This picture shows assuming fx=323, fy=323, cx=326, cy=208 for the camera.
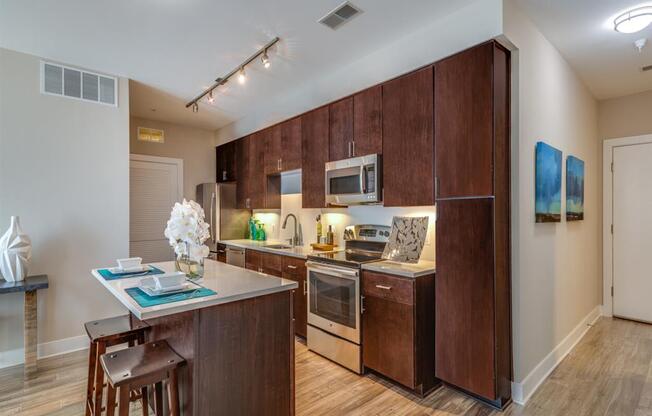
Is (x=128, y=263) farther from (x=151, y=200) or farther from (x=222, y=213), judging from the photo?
(x=151, y=200)

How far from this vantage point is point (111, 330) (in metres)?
2.02

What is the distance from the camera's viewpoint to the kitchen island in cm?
162

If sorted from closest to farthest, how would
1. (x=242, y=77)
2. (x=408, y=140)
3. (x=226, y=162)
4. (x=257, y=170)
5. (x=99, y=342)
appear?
(x=99, y=342)
(x=408, y=140)
(x=242, y=77)
(x=257, y=170)
(x=226, y=162)

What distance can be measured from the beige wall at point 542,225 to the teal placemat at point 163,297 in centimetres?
207

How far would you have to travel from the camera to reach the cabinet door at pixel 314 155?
3.40 meters

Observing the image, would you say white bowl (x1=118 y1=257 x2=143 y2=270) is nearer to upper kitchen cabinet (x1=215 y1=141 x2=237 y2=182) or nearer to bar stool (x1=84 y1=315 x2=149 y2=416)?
bar stool (x1=84 y1=315 x2=149 y2=416)

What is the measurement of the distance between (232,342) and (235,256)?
9.03 feet

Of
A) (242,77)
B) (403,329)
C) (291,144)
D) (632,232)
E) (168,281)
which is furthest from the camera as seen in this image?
(632,232)

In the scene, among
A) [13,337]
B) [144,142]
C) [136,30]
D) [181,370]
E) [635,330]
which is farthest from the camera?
[144,142]

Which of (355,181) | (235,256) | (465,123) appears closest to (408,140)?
(465,123)

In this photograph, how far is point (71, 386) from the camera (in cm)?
258

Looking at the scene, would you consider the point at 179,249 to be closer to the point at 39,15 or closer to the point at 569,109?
the point at 39,15

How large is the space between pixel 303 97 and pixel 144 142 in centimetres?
282

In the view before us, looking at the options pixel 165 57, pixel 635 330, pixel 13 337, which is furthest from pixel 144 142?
pixel 635 330
